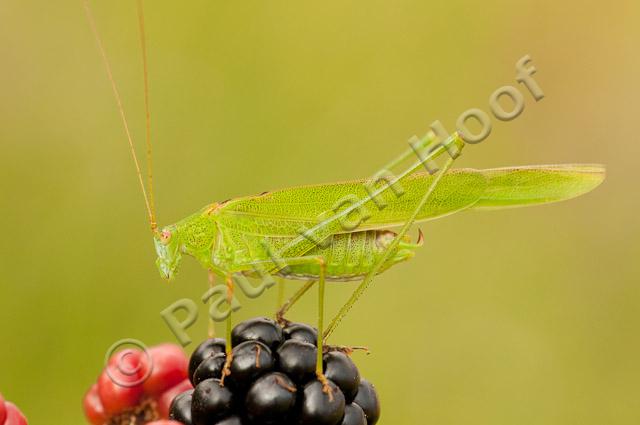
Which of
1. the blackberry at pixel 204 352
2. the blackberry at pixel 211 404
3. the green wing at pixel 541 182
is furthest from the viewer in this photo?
the green wing at pixel 541 182

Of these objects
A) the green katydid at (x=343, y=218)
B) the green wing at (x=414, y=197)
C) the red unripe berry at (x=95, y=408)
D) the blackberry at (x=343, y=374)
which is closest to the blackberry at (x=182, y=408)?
the red unripe berry at (x=95, y=408)

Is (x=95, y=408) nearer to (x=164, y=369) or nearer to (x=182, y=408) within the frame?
(x=164, y=369)

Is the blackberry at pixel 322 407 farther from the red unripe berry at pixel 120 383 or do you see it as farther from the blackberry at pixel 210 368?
the red unripe berry at pixel 120 383

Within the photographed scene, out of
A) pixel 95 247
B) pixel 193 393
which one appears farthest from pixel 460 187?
pixel 95 247

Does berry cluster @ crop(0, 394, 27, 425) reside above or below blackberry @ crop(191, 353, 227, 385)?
above


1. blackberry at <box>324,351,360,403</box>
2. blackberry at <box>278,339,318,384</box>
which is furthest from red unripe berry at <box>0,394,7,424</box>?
blackberry at <box>324,351,360,403</box>

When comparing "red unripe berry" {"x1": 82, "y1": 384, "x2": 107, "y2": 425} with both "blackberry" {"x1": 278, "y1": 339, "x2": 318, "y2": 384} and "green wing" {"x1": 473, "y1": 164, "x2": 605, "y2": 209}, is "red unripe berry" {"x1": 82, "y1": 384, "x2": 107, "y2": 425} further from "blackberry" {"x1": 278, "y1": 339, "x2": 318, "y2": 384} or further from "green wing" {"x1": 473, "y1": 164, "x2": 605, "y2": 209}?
"green wing" {"x1": 473, "y1": 164, "x2": 605, "y2": 209}

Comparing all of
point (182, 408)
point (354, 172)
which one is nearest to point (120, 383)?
point (182, 408)
